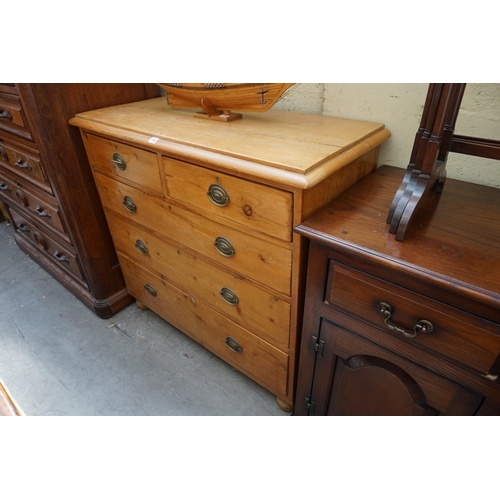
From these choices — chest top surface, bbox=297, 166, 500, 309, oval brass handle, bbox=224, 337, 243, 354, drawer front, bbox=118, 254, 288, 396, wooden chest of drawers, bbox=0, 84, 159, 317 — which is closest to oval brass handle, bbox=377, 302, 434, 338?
chest top surface, bbox=297, 166, 500, 309

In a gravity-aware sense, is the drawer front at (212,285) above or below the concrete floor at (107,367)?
above

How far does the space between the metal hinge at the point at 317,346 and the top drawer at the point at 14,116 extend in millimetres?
1265

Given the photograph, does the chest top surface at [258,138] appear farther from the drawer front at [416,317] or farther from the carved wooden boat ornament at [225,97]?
the drawer front at [416,317]

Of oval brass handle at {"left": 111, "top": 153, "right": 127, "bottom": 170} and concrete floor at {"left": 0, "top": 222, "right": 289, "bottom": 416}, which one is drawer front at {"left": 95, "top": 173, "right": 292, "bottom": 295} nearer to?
oval brass handle at {"left": 111, "top": 153, "right": 127, "bottom": 170}

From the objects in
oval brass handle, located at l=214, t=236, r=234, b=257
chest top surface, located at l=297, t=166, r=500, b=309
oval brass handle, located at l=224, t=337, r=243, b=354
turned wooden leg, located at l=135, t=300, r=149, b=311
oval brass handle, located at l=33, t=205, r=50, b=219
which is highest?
chest top surface, located at l=297, t=166, r=500, b=309

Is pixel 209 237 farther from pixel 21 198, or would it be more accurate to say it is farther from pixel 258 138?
pixel 21 198

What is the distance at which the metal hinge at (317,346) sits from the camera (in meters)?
0.97

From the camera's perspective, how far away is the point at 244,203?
0.92 meters

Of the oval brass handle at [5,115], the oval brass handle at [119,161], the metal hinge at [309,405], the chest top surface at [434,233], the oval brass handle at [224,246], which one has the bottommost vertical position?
the metal hinge at [309,405]

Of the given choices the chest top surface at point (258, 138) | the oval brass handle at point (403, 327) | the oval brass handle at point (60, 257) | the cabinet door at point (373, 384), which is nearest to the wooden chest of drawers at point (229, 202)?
the chest top surface at point (258, 138)

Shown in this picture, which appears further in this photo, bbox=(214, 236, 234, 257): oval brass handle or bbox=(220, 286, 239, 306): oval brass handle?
bbox=(220, 286, 239, 306): oval brass handle

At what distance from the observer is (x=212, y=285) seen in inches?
47.9

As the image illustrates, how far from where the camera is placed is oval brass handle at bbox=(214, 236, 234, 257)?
1042 mm

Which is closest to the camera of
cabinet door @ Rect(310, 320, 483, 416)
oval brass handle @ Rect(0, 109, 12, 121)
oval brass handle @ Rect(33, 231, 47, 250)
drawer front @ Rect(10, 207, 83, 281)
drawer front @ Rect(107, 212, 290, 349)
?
Result: cabinet door @ Rect(310, 320, 483, 416)
